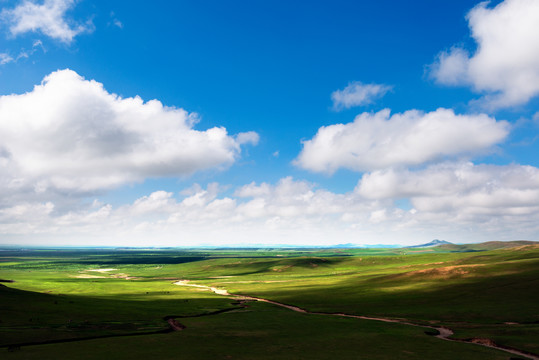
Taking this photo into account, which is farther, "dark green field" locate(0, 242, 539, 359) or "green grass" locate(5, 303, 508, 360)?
"dark green field" locate(0, 242, 539, 359)

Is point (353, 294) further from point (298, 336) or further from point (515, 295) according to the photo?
point (298, 336)

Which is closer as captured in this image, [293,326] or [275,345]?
[275,345]

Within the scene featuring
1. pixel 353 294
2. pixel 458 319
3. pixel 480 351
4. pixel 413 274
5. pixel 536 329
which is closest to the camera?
pixel 480 351

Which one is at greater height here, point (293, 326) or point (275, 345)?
point (275, 345)

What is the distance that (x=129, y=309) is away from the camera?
231 feet

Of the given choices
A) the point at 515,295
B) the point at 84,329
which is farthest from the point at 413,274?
the point at 84,329

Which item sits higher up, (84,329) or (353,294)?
(84,329)

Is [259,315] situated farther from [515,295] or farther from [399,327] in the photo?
[515,295]

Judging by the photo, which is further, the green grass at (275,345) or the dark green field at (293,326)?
the dark green field at (293,326)

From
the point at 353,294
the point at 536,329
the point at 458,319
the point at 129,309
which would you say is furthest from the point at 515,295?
the point at 129,309

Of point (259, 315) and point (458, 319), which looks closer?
point (458, 319)

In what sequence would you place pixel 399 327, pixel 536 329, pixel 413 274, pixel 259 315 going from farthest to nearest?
pixel 413 274
pixel 259 315
pixel 399 327
pixel 536 329

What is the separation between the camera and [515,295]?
250 feet

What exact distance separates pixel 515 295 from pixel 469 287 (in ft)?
46.4
